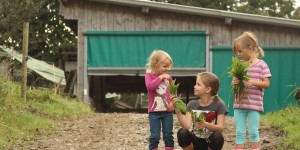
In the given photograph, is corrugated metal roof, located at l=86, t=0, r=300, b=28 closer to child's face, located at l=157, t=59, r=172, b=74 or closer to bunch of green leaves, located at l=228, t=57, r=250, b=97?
child's face, located at l=157, t=59, r=172, b=74

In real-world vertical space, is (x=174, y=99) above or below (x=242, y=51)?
below

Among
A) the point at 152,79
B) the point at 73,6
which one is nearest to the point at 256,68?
the point at 152,79

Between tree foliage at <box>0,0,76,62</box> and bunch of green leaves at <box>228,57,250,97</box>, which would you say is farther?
tree foliage at <box>0,0,76,62</box>

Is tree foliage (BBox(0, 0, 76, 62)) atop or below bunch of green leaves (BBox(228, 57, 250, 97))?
atop

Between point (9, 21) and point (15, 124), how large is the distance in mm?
14330

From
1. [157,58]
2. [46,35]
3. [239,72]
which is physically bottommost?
[239,72]

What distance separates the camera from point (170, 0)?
34812 millimetres

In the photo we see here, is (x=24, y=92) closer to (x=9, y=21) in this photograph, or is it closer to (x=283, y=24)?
(x=283, y=24)

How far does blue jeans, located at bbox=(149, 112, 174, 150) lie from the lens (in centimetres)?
558

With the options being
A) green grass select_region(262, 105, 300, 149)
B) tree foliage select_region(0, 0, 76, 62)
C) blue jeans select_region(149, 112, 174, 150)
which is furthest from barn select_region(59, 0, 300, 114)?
blue jeans select_region(149, 112, 174, 150)

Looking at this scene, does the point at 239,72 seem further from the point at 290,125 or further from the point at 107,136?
the point at 107,136

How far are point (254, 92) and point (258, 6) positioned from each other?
35.6 metres

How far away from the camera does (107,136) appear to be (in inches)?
315

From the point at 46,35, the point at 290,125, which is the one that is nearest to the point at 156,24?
the point at 290,125
